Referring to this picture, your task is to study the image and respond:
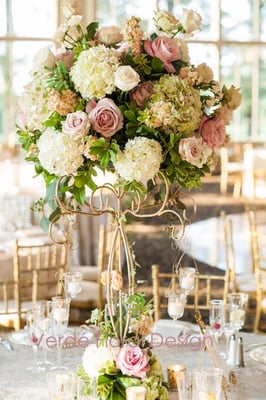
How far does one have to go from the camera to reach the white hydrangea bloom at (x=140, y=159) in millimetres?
2020

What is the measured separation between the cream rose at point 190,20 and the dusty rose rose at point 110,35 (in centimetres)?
17

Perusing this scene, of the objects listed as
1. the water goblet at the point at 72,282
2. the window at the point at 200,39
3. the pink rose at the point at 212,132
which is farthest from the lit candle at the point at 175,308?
→ the window at the point at 200,39

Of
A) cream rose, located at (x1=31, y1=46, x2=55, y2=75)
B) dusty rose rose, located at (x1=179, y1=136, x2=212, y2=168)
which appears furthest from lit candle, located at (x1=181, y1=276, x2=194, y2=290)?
cream rose, located at (x1=31, y1=46, x2=55, y2=75)

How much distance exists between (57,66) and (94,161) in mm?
265

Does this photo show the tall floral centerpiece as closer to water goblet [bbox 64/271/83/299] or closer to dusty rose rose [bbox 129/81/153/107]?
dusty rose rose [bbox 129/81/153/107]

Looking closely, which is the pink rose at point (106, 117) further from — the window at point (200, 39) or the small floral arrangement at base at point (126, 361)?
the window at point (200, 39)

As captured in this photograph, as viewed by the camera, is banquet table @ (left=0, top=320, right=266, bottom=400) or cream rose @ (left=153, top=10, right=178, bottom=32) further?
banquet table @ (left=0, top=320, right=266, bottom=400)

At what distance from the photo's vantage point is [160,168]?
215 centimetres

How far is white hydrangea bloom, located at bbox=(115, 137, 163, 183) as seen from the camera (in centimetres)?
Answer: 202

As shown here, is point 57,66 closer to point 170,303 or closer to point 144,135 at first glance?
point 144,135

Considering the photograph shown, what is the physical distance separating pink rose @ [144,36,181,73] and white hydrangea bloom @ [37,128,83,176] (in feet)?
1.02

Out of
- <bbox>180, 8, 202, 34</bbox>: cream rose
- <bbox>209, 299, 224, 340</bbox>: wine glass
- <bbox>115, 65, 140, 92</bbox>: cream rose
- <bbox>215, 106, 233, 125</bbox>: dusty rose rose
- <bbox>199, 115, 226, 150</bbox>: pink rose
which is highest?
<bbox>180, 8, 202, 34</bbox>: cream rose

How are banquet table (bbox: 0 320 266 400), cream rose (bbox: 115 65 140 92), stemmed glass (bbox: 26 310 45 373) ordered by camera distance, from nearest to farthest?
1. cream rose (bbox: 115 65 140 92)
2. banquet table (bbox: 0 320 266 400)
3. stemmed glass (bbox: 26 310 45 373)

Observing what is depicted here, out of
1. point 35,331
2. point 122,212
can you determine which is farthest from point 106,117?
point 35,331
